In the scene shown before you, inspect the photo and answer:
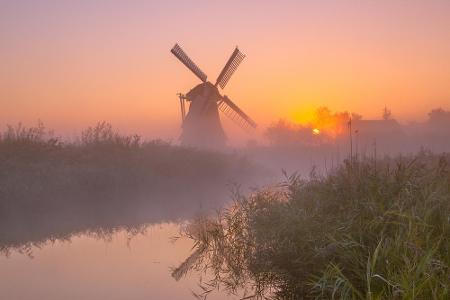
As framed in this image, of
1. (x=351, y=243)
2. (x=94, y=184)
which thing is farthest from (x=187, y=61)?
(x=351, y=243)

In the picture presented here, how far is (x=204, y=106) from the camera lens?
40.2 metres

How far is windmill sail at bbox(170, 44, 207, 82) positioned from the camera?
1563 inches

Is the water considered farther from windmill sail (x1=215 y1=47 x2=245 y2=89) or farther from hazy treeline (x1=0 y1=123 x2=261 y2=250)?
windmill sail (x1=215 y1=47 x2=245 y2=89)

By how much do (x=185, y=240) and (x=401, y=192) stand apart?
264 inches

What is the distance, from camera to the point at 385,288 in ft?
19.0

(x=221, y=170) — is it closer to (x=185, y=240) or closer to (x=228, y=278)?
(x=185, y=240)

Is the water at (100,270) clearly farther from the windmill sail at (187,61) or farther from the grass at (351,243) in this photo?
the windmill sail at (187,61)

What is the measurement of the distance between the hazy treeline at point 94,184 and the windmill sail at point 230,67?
538 inches

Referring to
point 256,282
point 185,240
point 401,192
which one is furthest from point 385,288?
point 185,240

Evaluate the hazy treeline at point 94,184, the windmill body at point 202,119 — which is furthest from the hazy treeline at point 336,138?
the hazy treeline at point 94,184

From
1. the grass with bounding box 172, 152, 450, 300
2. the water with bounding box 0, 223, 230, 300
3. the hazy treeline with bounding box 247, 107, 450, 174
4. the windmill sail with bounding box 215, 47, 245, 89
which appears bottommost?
the water with bounding box 0, 223, 230, 300

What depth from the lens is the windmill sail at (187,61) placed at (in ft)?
130

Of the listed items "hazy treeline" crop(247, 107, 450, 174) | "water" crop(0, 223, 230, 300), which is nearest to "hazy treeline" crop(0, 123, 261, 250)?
"water" crop(0, 223, 230, 300)

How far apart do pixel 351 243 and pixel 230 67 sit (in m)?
34.5
